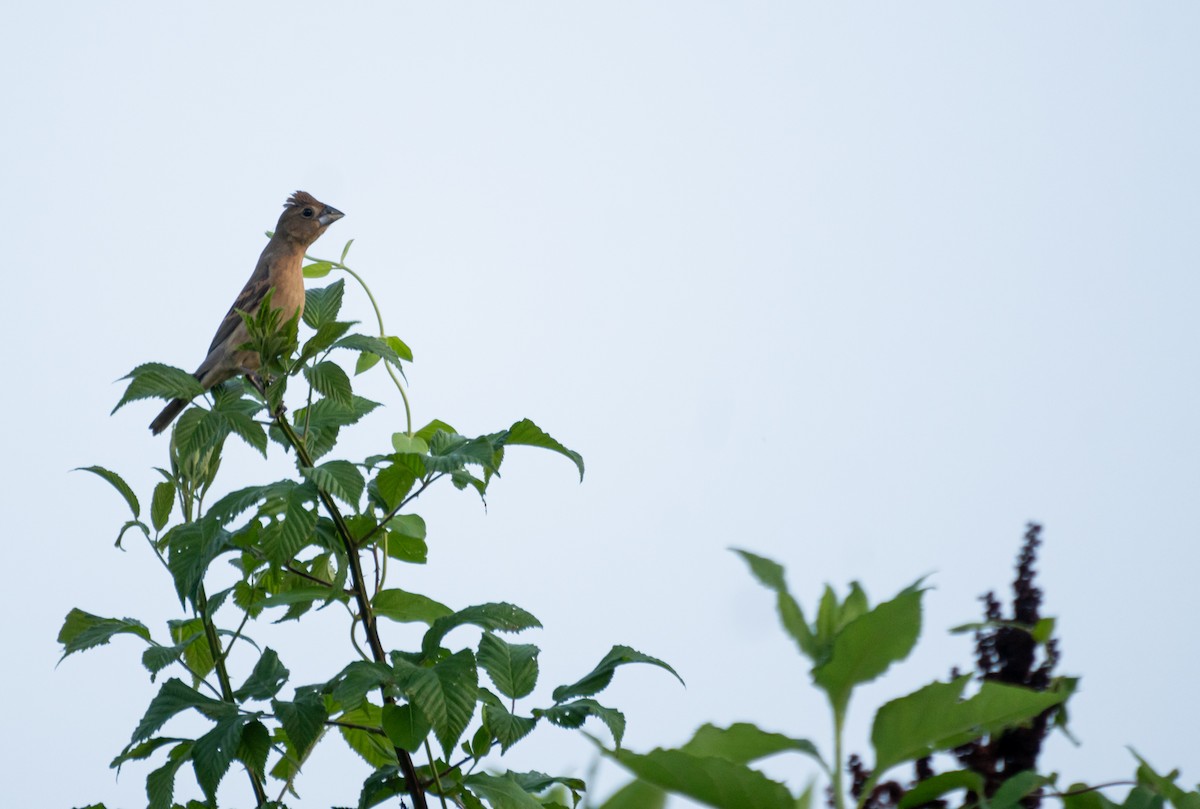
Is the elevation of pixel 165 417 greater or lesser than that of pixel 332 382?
greater

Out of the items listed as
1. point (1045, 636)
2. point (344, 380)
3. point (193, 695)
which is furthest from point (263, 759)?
point (1045, 636)

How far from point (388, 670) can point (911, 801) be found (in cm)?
162

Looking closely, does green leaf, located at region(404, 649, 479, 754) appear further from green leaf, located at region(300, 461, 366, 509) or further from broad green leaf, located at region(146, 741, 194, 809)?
broad green leaf, located at region(146, 741, 194, 809)

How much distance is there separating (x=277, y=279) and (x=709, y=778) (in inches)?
223

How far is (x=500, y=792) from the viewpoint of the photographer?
248cm

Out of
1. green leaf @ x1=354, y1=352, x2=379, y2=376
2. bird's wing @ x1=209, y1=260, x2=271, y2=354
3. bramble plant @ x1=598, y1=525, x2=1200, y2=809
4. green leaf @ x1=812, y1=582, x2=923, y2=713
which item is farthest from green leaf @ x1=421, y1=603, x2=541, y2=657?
bird's wing @ x1=209, y1=260, x2=271, y2=354

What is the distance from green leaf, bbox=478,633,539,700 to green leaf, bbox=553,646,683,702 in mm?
77

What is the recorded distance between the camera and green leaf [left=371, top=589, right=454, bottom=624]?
2.86 meters

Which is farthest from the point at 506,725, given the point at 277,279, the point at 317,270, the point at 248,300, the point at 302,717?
the point at 248,300

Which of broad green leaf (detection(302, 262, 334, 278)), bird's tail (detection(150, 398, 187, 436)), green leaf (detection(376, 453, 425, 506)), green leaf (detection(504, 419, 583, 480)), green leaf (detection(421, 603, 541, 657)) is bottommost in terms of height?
green leaf (detection(421, 603, 541, 657))

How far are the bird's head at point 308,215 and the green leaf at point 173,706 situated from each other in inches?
174

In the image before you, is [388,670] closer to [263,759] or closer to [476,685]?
[476,685]

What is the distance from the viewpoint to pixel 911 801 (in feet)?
3.35

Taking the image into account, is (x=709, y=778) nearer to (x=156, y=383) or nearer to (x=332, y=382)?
(x=332, y=382)
